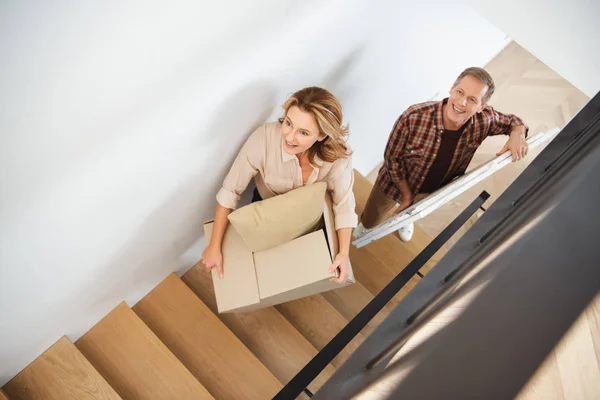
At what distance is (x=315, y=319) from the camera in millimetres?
2732

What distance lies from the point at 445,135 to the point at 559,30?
2.23 ft

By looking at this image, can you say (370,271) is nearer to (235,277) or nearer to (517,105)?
(235,277)

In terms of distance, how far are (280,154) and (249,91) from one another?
0.34 metres

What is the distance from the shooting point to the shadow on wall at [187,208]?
6.09 ft

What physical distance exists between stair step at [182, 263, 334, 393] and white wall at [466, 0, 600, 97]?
77.3 inches

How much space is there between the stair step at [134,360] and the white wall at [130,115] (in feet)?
0.35

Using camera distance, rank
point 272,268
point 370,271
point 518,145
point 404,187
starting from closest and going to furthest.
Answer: point 272,268
point 518,145
point 404,187
point 370,271

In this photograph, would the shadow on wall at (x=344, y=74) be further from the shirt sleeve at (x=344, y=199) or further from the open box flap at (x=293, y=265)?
the open box flap at (x=293, y=265)

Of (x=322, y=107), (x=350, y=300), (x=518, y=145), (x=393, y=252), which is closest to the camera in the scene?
(x=322, y=107)

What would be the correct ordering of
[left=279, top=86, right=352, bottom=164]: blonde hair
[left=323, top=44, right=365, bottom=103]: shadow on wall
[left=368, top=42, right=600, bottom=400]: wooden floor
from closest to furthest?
[left=279, top=86, right=352, bottom=164]: blonde hair
[left=323, top=44, right=365, bottom=103]: shadow on wall
[left=368, top=42, right=600, bottom=400]: wooden floor

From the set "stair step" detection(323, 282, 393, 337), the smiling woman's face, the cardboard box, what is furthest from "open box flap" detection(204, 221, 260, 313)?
"stair step" detection(323, 282, 393, 337)

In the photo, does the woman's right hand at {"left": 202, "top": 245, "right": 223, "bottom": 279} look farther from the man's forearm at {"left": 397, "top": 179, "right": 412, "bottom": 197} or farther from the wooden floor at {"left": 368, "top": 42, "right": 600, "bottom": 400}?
the wooden floor at {"left": 368, "top": 42, "right": 600, "bottom": 400}

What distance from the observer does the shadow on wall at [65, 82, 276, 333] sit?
1857 mm

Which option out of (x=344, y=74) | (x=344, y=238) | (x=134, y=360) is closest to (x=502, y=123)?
(x=344, y=74)
